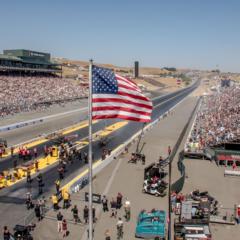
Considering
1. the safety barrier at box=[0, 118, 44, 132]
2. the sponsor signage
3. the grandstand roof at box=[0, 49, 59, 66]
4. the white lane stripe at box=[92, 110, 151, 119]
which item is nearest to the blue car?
the white lane stripe at box=[92, 110, 151, 119]

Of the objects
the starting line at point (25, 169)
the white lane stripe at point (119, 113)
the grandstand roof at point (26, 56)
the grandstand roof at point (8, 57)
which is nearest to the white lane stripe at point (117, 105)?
the white lane stripe at point (119, 113)

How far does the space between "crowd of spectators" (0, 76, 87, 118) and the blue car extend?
44.5 m

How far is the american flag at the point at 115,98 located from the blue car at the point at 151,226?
23.2 ft

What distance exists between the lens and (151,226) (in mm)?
18141

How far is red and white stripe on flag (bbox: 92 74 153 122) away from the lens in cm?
1129

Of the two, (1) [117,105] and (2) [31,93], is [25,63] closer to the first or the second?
(2) [31,93]

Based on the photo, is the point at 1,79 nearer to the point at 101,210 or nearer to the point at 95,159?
the point at 95,159

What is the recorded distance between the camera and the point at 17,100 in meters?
71.5

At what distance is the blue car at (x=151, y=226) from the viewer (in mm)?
17719

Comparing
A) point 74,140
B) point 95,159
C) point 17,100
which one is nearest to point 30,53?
point 17,100

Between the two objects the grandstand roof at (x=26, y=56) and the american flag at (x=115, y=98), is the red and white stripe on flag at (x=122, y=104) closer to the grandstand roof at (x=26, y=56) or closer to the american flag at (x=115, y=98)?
the american flag at (x=115, y=98)

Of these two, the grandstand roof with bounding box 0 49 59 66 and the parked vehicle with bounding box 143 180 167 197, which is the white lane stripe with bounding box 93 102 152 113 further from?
the grandstand roof with bounding box 0 49 59 66

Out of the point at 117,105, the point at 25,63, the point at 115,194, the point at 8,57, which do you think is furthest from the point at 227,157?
the point at 25,63

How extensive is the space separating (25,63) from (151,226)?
8681 cm
